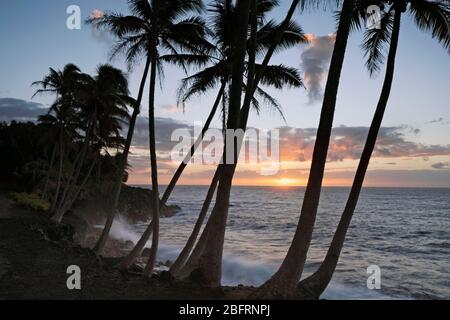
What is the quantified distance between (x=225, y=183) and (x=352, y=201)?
279 cm

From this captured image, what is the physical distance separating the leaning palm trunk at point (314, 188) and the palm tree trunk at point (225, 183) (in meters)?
2.05

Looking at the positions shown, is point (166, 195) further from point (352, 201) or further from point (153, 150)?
point (352, 201)

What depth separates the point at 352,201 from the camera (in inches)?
342

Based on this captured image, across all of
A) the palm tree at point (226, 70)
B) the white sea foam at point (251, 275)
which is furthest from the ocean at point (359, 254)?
the palm tree at point (226, 70)

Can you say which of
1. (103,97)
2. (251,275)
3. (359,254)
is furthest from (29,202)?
(359,254)

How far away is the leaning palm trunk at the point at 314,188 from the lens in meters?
7.77

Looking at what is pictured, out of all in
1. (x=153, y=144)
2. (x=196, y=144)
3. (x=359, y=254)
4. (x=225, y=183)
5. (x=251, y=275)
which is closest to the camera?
(x=225, y=183)

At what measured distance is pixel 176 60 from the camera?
48.2ft

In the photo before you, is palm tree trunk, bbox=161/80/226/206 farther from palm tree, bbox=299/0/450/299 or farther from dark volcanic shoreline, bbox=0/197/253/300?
palm tree, bbox=299/0/450/299

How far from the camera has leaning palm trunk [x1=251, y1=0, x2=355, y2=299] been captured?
777 cm

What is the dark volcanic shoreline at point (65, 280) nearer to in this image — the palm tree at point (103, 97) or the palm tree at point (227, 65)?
the palm tree at point (227, 65)

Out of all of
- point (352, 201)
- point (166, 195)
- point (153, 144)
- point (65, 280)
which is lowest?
point (65, 280)

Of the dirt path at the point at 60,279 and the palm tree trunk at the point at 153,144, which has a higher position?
the palm tree trunk at the point at 153,144
